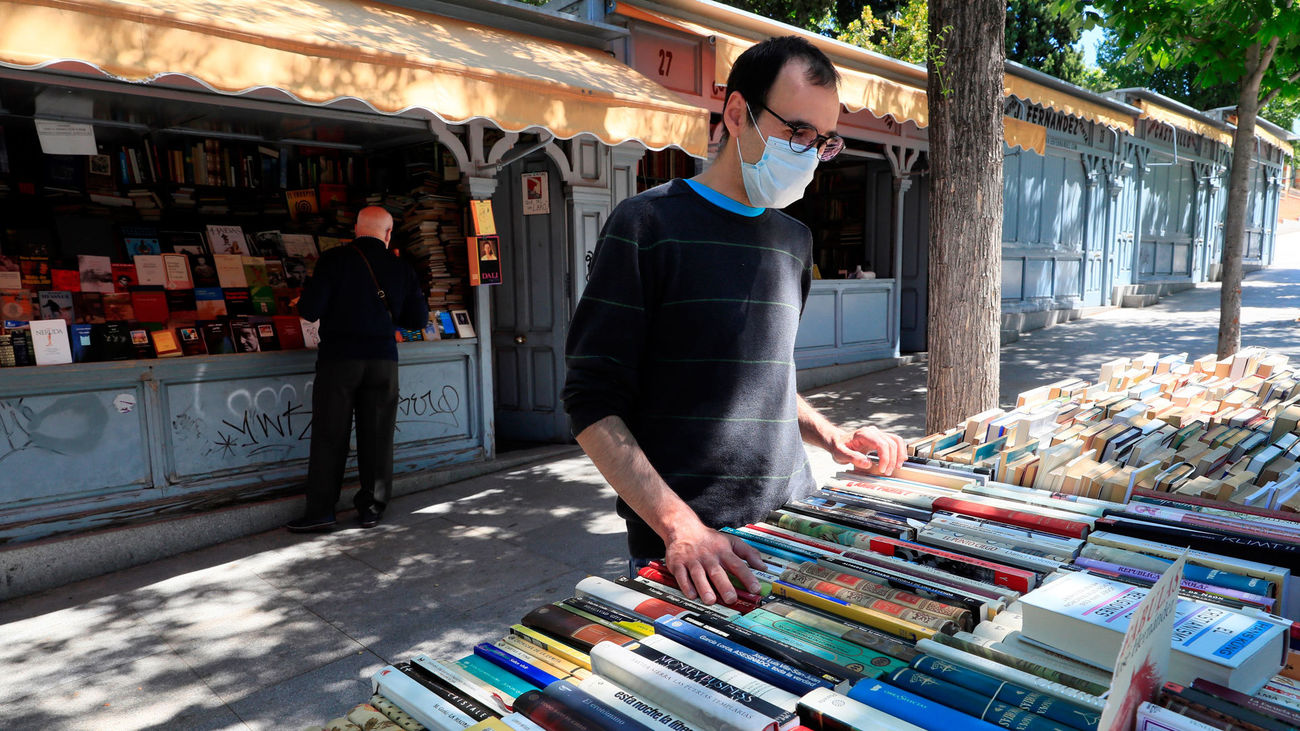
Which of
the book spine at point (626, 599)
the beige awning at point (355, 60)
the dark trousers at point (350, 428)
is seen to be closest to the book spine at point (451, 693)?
the book spine at point (626, 599)

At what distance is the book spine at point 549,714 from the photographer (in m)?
0.99

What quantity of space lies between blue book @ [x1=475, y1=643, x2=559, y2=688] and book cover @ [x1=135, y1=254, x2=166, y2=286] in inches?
214

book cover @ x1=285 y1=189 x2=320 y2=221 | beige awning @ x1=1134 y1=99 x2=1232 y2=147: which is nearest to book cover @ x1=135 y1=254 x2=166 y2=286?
book cover @ x1=285 y1=189 x2=320 y2=221

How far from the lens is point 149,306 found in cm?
543

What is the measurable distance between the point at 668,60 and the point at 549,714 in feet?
23.1

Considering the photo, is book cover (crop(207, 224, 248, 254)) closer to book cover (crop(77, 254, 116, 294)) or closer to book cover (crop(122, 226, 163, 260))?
book cover (crop(122, 226, 163, 260))

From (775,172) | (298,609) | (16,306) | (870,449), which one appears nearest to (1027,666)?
(870,449)

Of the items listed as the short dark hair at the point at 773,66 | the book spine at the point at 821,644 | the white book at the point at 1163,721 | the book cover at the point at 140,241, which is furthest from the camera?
the book cover at the point at 140,241

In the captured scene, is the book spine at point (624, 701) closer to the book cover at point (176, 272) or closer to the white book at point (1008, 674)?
the white book at point (1008, 674)

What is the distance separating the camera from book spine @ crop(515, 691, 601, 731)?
99 cm

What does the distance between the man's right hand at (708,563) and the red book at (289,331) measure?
193 inches

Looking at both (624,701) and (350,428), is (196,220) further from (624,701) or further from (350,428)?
(624,701)

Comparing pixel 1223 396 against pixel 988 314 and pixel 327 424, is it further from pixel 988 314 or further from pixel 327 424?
pixel 327 424

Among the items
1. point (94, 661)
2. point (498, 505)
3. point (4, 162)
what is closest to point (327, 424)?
point (498, 505)
